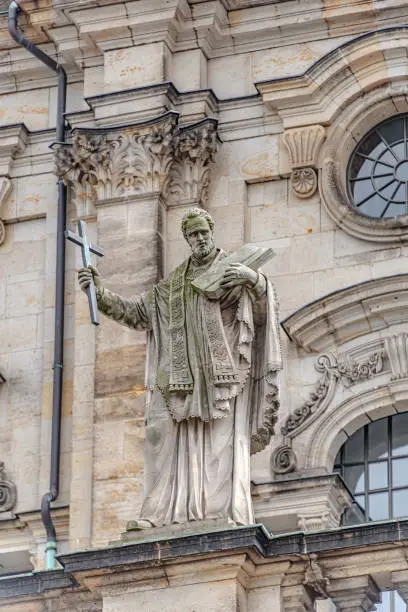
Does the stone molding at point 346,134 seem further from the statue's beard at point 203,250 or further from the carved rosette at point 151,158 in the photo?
the statue's beard at point 203,250

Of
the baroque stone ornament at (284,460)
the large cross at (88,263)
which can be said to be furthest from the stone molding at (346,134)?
the large cross at (88,263)

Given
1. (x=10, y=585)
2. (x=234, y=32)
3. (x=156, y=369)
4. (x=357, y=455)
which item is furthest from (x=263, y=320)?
(x=234, y=32)

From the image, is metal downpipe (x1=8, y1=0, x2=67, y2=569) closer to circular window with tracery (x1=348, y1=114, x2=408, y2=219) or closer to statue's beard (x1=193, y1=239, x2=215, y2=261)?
circular window with tracery (x1=348, y1=114, x2=408, y2=219)

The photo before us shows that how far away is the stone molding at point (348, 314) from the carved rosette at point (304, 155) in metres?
1.36

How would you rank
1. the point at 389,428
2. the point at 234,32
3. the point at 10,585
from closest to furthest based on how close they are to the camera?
the point at 10,585 < the point at 389,428 < the point at 234,32

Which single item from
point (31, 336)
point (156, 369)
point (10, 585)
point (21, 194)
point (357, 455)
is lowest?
point (10, 585)

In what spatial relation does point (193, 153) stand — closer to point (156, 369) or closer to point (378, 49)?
point (378, 49)

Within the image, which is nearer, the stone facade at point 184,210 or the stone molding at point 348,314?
the stone facade at point 184,210

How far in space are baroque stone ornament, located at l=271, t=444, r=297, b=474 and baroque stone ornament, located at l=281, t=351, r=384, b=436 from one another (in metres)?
0.16

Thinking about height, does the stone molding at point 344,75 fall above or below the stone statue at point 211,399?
above

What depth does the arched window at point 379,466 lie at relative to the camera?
22016 mm

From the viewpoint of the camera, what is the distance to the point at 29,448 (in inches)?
902

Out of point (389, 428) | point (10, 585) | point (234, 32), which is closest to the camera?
point (10, 585)

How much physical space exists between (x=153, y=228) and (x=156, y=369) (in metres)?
5.66
